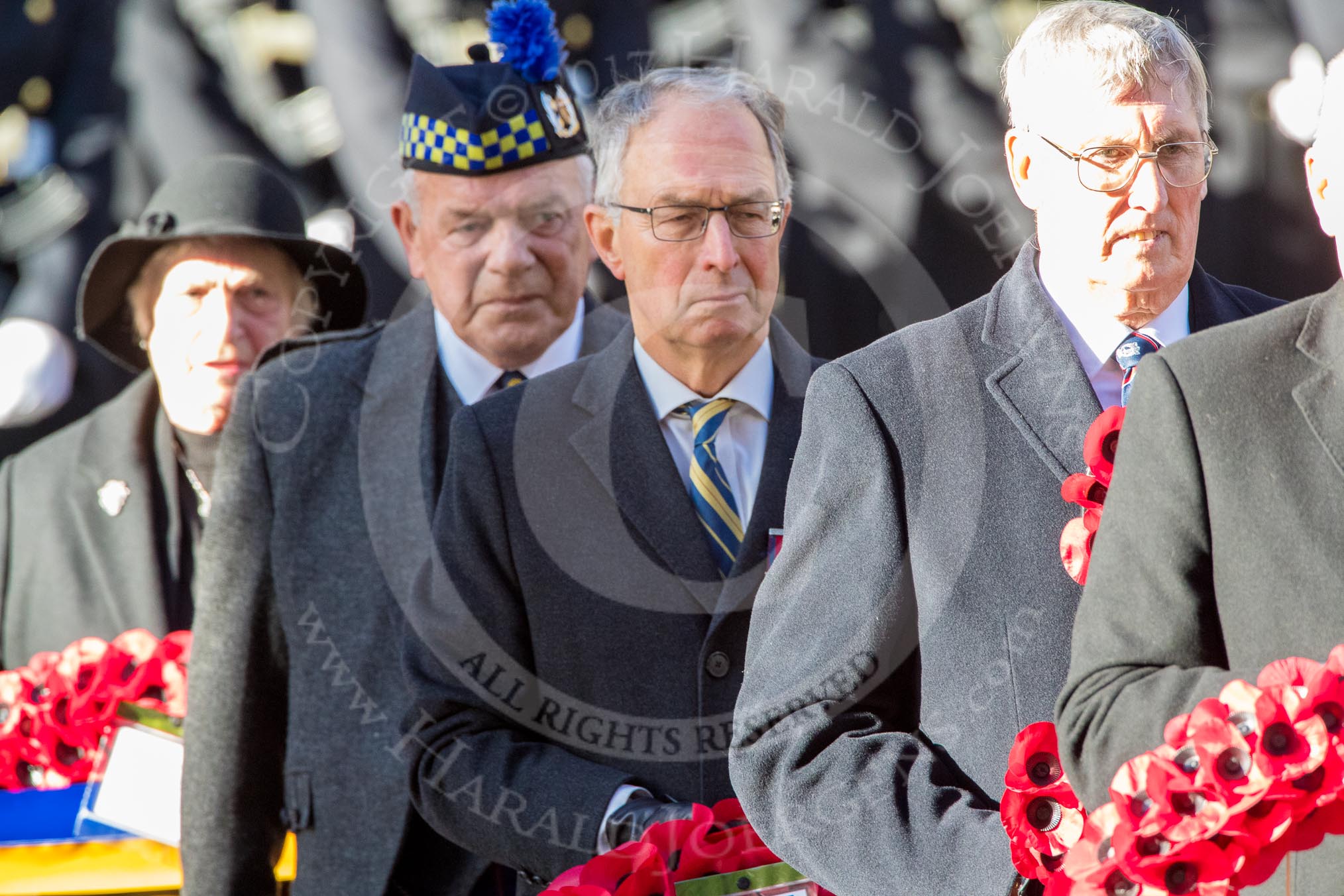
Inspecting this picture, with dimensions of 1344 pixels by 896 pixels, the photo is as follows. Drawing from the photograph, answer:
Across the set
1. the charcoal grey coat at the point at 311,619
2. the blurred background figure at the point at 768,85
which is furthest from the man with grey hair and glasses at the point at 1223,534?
the blurred background figure at the point at 768,85

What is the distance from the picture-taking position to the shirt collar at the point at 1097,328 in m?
1.70

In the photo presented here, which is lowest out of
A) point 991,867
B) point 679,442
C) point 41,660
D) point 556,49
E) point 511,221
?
point 41,660

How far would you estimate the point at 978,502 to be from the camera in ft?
5.43

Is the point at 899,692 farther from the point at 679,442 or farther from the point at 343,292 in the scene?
the point at 343,292

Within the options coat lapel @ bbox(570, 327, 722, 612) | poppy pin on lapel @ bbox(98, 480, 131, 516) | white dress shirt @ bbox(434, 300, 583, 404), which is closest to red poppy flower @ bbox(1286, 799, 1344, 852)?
coat lapel @ bbox(570, 327, 722, 612)

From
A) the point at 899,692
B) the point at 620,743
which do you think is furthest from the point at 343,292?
the point at 899,692

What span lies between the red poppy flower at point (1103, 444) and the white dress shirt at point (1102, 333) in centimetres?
25

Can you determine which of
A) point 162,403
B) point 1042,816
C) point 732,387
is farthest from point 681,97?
point 162,403

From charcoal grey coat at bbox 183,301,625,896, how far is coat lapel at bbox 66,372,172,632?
0.64 meters

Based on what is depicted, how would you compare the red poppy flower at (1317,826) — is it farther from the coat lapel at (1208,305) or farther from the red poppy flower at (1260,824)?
the coat lapel at (1208,305)

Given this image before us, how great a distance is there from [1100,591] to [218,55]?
113 inches

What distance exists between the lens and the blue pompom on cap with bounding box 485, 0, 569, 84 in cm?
245

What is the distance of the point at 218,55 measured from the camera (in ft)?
11.9

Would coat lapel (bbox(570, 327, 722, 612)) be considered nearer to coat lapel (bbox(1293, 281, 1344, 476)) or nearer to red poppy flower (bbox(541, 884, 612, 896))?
red poppy flower (bbox(541, 884, 612, 896))
